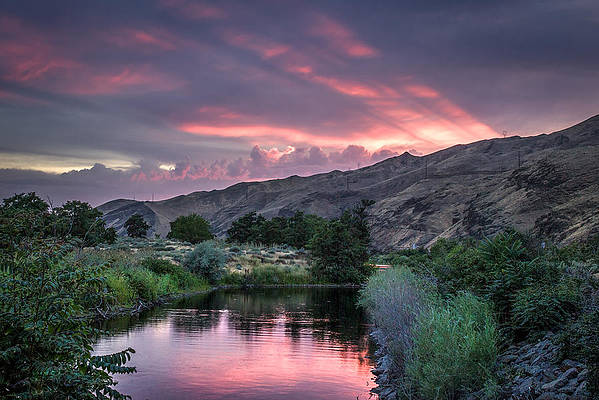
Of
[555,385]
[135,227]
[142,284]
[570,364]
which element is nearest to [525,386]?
[555,385]

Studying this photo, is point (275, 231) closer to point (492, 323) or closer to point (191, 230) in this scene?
point (191, 230)

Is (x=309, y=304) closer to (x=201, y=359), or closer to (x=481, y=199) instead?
(x=201, y=359)

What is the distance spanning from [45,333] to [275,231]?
318 ft

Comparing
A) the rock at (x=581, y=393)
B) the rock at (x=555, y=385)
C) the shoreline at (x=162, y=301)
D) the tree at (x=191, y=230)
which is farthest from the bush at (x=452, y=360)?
the tree at (x=191, y=230)

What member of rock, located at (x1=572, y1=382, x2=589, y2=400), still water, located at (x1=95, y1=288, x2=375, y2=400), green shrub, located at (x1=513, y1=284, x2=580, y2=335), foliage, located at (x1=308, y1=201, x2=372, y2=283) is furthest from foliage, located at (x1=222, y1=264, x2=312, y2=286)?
rock, located at (x1=572, y1=382, x2=589, y2=400)

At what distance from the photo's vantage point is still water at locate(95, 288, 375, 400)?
17297 millimetres

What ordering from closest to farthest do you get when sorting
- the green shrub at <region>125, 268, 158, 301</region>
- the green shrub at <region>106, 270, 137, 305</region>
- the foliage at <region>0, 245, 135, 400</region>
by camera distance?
the foliage at <region>0, 245, 135, 400</region>, the green shrub at <region>106, 270, 137, 305</region>, the green shrub at <region>125, 268, 158, 301</region>

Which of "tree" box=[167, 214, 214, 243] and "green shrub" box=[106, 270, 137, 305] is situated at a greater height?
"tree" box=[167, 214, 214, 243]

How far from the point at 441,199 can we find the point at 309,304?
108 m

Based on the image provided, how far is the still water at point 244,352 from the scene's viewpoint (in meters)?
17.3

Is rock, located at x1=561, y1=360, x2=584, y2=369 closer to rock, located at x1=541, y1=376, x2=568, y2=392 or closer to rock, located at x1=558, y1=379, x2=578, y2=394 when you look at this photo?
rock, located at x1=541, y1=376, x2=568, y2=392

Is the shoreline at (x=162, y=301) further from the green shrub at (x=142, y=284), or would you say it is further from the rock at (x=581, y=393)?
the rock at (x=581, y=393)

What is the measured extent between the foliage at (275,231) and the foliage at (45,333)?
8832cm

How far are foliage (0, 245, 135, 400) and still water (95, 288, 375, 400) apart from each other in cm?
788
